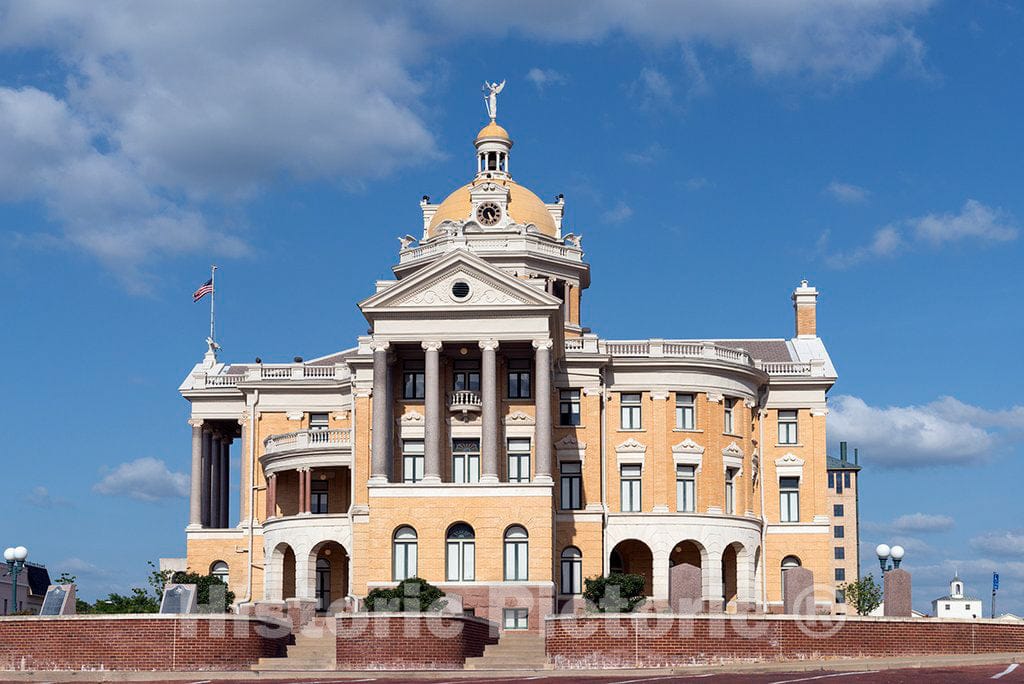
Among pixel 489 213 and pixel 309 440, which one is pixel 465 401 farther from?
pixel 489 213

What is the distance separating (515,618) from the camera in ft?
235

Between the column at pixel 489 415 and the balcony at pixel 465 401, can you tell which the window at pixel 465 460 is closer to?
A: the balcony at pixel 465 401

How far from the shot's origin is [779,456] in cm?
8562

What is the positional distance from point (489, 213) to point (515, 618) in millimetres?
26819

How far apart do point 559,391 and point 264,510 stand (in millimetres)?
16723

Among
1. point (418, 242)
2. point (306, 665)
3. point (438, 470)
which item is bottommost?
point (306, 665)

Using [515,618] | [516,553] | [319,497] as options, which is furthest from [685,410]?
[319,497]

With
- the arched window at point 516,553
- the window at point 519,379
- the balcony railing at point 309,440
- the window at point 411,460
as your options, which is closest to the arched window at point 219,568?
the balcony railing at point 309,440

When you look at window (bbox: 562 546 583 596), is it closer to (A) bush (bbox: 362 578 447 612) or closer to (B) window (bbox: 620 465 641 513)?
(B) window (bbox: 620 465 641 513)

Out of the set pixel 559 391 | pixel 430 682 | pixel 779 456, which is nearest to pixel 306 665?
pixel 430 682

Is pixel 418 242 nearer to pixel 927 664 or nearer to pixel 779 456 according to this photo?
pixel 779 456

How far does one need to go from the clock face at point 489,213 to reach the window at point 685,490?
59.7 ft

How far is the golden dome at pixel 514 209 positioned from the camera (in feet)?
300

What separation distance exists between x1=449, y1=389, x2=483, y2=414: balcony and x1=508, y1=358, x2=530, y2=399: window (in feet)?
5.86
